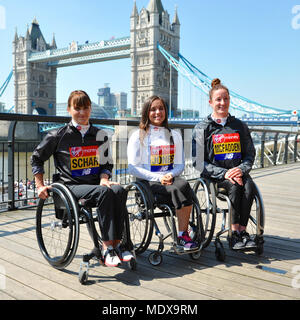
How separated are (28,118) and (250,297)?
2.35m

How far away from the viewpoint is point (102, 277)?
70.5 inches

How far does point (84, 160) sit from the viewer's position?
76.4 inches

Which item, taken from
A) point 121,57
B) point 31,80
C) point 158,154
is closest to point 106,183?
point 158,154

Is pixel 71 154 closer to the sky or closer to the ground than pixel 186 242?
closer to the sky

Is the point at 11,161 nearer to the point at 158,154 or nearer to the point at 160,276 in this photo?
the point at 158,154

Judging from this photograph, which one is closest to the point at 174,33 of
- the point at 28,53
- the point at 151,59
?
the point at 151,59

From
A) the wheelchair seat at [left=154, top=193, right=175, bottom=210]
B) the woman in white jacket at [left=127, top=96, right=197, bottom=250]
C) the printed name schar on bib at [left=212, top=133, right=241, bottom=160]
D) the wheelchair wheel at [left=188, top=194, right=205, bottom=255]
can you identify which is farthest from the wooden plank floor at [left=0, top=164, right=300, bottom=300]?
the printed name schar on bib at [left=212, top=133, right=241, bottom=160]

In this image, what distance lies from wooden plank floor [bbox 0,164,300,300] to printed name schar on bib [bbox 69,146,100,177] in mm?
529

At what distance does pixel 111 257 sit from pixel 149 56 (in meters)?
46.9

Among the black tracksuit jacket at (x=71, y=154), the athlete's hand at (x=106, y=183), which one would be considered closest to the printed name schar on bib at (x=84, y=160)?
the black tracksuit jacket at (x=71, y=154)

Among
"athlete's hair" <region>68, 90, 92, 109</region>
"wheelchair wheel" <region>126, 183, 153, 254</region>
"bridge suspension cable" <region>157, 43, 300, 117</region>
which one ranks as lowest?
"wheelchair wheel" <region>126, 183, 153, 254</region>

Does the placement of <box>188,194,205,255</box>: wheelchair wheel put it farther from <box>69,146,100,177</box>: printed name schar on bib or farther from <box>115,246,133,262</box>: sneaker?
<box>69,146,100,177</box>: printed name schar on bib

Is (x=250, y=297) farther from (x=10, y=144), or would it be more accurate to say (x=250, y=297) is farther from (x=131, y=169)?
(x=10, y=144)

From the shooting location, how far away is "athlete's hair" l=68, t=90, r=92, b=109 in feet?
6.23
